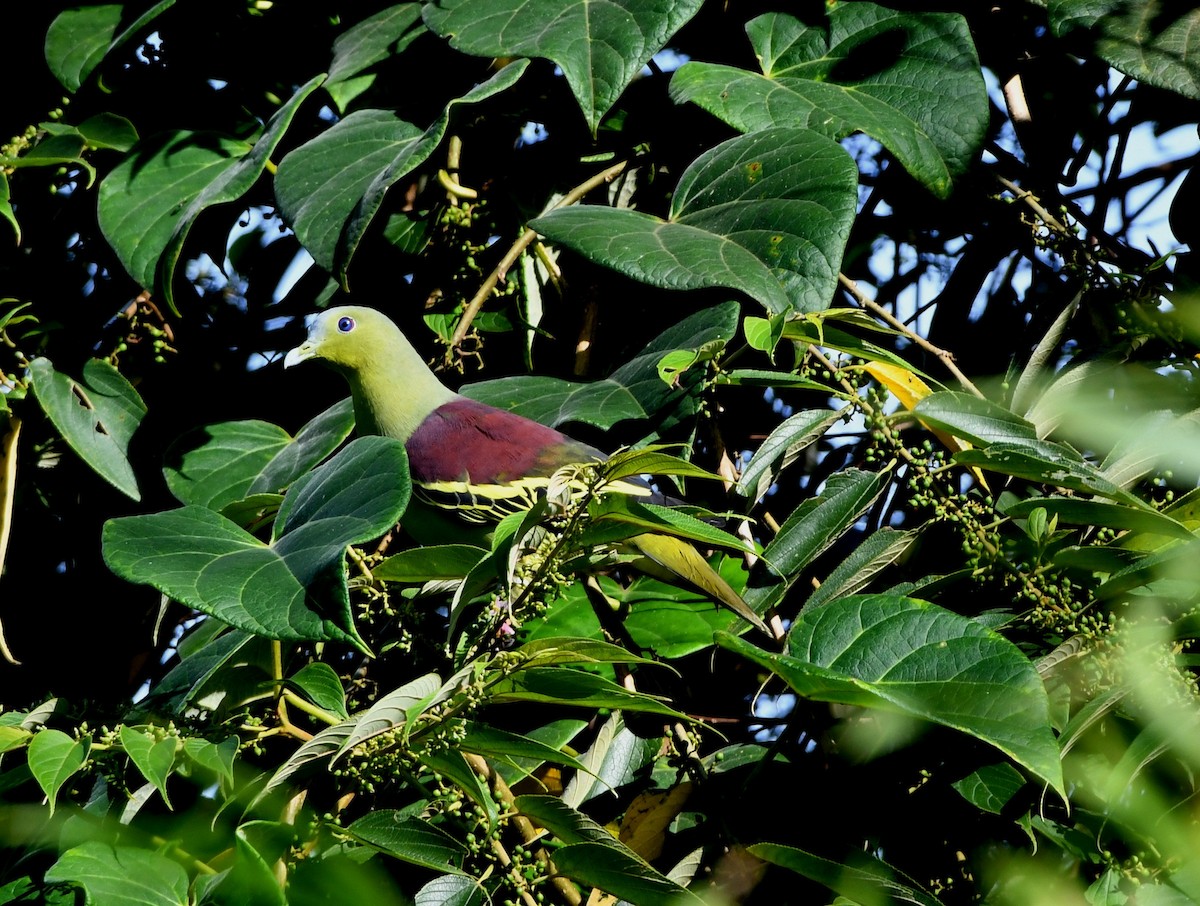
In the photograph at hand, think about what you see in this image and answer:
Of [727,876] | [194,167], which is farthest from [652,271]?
[194,167]

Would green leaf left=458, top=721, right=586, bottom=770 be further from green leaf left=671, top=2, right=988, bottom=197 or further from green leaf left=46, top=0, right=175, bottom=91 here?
green leaf left=46, top=0, right=175, bottom=91

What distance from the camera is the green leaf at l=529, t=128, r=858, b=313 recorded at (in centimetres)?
186

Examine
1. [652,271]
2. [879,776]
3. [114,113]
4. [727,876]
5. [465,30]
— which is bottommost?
[727,876]

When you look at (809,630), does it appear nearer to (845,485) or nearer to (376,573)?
(845,485)

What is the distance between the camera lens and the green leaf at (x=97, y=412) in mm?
2229

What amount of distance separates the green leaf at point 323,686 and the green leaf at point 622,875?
0.37 m

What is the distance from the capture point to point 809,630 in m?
1.56

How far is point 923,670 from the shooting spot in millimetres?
1402

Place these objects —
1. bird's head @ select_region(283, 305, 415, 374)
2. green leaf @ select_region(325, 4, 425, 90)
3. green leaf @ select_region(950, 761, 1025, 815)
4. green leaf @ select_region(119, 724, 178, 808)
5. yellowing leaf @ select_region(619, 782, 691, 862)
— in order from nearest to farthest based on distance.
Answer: green leaf @ select_region(119, 724, 178, 808)
green leaf @ select_region(950, 761, 1025, 815)
yellowing leaf @ select_region(619, 782, 691, 862)
green leaf @ select_region(325, 4, 425, 90)
bird's head @ select_region(283, 305, 415, 374)

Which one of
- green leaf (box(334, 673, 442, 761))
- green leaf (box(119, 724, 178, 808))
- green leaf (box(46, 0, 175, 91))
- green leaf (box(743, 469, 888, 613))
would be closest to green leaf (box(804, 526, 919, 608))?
green leaf (box(743, 469, 888, 613))

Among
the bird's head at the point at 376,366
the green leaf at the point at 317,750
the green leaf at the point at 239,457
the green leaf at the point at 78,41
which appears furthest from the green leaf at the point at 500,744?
the green leaf at the point at 78,41

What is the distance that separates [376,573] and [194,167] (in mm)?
1271

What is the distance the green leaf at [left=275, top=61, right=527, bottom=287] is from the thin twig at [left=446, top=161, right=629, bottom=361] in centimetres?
29

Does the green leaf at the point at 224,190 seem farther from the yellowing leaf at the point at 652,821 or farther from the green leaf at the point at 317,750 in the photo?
the yellowing leaf at the point at 652,821
